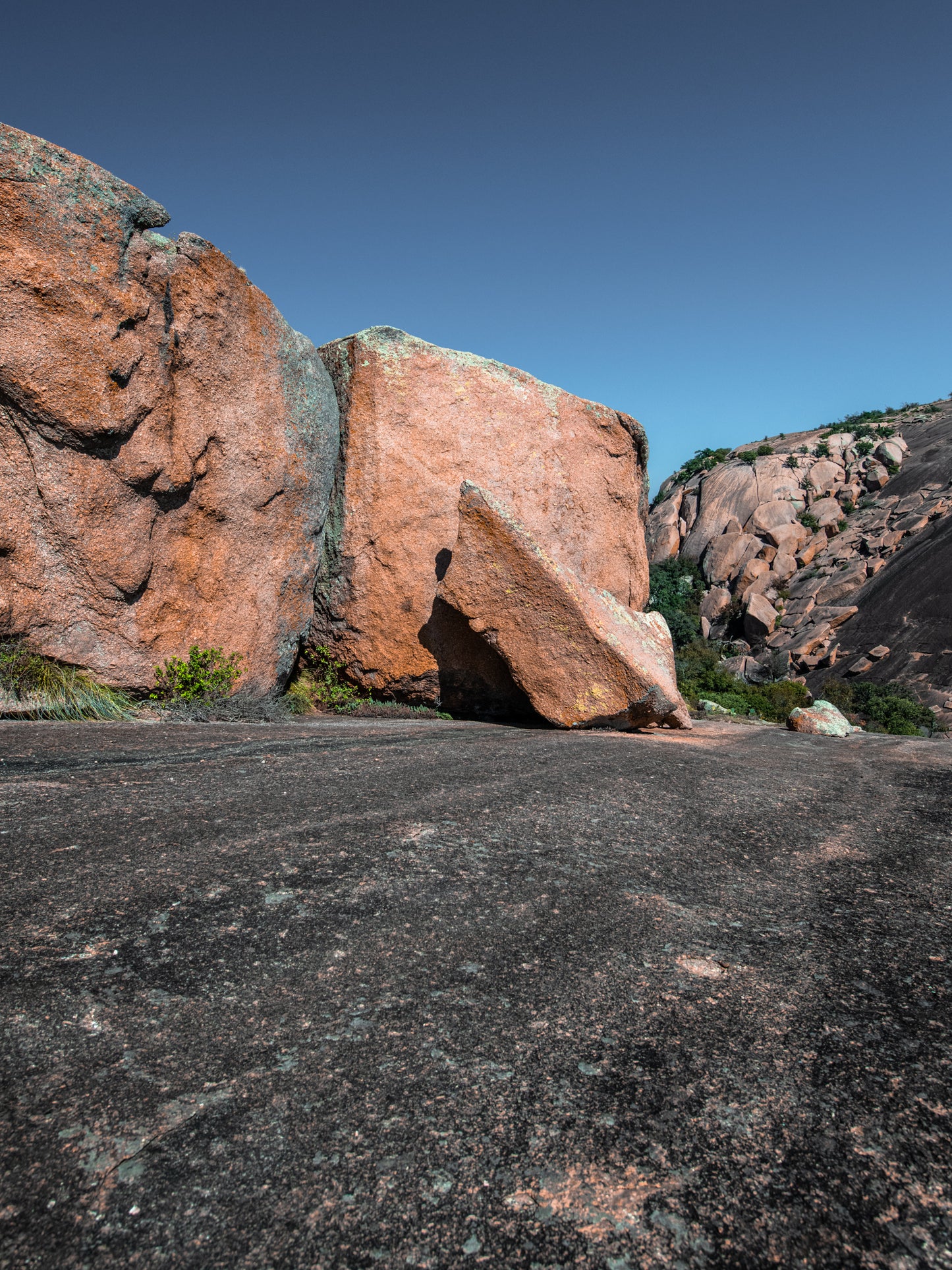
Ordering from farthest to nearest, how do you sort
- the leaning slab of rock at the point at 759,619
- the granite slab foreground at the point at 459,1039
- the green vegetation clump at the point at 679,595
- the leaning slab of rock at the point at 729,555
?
the leaning slab of rock at the point at 729,555 < the leaning slab of rock at the point at 759,619 < the green vegetation clump at the point at 679,595 < the granite slab foreground at the point at 459,1039

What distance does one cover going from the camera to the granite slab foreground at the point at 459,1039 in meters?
1.30

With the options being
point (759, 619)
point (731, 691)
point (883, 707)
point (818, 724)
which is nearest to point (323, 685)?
point (818, 724)

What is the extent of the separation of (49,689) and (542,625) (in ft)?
12.7

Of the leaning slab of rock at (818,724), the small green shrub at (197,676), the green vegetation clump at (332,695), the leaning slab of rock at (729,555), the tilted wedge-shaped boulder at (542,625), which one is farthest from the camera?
the leaning slab of rock at (729,555)

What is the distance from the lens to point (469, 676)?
7.79 m

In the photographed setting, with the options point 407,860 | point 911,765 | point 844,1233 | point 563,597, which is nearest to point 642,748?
point 563,597

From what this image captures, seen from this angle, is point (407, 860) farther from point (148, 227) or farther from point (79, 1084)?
point (148, 227)

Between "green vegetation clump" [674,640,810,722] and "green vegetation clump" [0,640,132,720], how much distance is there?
9.46m

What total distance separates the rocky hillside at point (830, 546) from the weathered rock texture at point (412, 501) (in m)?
16.7

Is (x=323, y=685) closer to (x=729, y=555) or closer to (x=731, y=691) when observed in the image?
(x=731, y=691)

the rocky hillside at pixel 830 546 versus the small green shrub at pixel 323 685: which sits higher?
the rocky hillside at pixel 830 546

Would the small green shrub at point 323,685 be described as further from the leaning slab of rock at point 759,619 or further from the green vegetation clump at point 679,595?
the leaning slab of rock at point 759,619

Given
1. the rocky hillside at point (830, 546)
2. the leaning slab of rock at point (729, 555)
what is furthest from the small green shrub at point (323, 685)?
the leaning slab of rock at point (729, 555)

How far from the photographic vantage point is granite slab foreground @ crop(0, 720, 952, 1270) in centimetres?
130
